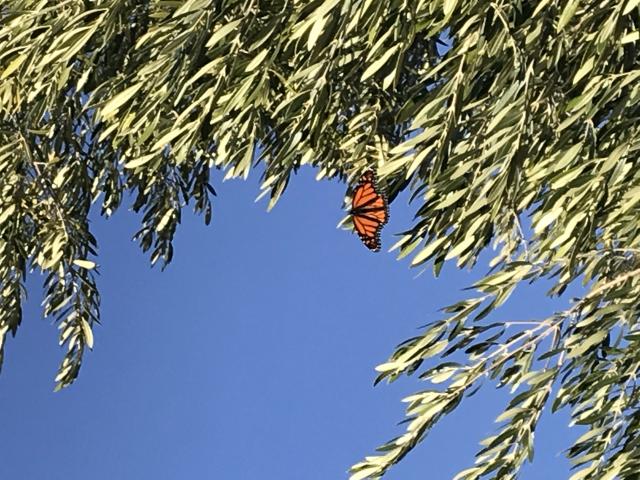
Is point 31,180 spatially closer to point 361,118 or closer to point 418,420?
point 361,118

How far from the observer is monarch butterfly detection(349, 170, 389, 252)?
268 inches

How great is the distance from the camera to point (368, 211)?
684 centimetres

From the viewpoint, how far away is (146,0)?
20.2ft

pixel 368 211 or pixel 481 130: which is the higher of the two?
pixel 368 211

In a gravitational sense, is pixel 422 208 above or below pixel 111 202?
below

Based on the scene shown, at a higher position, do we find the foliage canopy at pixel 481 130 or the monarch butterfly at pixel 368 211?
the monarch butterfly at pixel 368 211

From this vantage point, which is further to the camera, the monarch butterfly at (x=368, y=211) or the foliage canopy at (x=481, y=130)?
the monarch butterfly at (x=368, y=211)

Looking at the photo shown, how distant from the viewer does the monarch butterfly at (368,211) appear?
682cm

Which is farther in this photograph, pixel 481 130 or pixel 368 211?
pixel 368 211

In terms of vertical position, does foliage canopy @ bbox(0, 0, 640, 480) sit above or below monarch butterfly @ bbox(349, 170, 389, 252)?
below

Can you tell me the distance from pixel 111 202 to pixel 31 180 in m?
1.37

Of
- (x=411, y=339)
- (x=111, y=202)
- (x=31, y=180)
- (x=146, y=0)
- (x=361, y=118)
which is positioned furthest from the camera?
(x=111, y=202)

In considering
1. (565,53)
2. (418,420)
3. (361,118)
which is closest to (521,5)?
(565,53)

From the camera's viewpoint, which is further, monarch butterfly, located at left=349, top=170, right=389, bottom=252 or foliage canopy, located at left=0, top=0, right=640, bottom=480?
monarch butterfly, located at left=349, top=170, right=389, bottom=252
